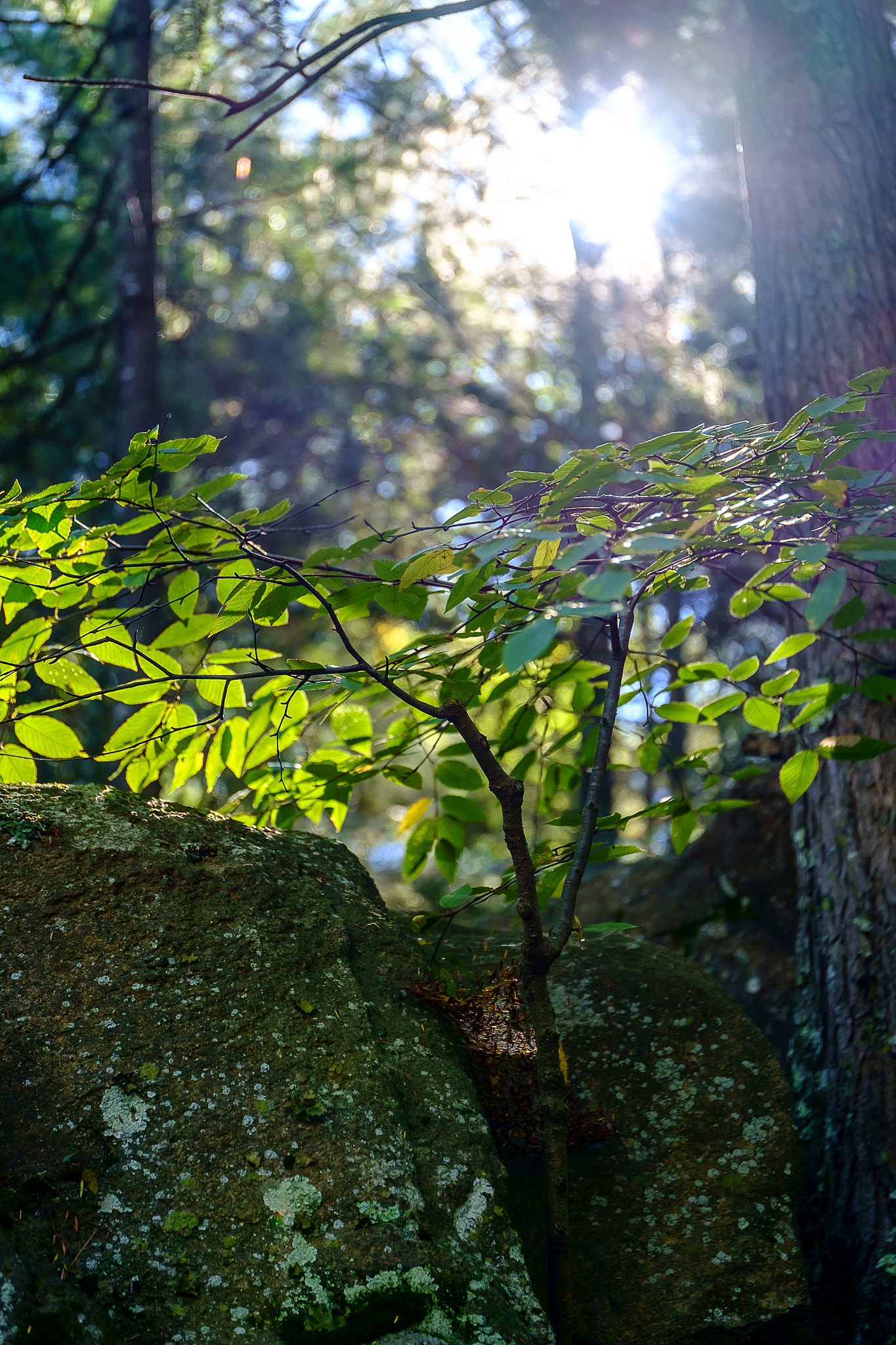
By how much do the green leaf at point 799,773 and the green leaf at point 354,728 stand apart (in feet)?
3.55

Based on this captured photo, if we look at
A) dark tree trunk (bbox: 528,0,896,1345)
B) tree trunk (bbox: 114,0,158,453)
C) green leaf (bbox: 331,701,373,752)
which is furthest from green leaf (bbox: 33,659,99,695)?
tree trunk (bbox: 114,0,158,453)

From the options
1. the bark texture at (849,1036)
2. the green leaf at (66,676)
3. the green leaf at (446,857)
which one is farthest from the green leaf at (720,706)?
the green leaf at (66,676)

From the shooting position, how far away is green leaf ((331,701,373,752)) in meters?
2.41

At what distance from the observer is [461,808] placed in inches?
93.9

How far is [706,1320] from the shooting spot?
195 cm

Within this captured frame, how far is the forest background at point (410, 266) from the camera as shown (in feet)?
11.7

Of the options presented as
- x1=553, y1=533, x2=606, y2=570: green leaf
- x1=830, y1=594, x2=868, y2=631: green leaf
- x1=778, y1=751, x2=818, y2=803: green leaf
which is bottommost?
x1=778, y1=751, x2=818, y2=803: green leaf

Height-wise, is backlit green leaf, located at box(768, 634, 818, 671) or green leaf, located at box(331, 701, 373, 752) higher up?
green leaf, located at box(331, 701, 373, 752)

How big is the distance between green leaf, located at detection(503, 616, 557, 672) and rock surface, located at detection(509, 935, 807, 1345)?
1621 mm

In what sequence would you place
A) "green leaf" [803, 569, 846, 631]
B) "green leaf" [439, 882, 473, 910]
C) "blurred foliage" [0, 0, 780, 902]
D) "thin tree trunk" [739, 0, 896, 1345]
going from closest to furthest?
"green leaf" [803, 569, 846, 631] < "green leaf" [439, 882, 473, 910] < "thin tree trunk" [739, 0, 896, 1345] < "blurred foliage" [0, 0, 780, 902]

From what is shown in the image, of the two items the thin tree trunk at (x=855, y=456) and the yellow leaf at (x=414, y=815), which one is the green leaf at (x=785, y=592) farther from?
the yellow leaf at (x=414, y=815)

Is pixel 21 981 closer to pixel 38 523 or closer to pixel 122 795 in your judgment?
pixel 122 795

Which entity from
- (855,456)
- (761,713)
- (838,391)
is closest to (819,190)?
(838,391)

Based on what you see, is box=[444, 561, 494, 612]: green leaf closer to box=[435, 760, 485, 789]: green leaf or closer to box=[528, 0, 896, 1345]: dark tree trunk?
box=[435, 760, 485, 789]: green leaf
